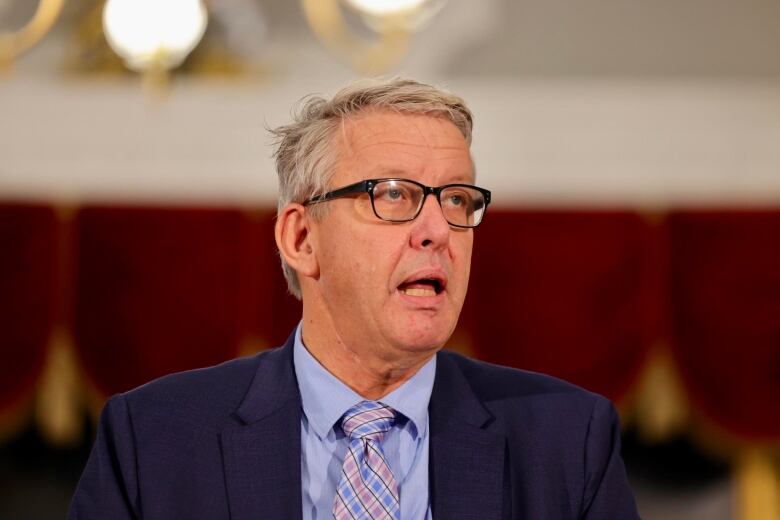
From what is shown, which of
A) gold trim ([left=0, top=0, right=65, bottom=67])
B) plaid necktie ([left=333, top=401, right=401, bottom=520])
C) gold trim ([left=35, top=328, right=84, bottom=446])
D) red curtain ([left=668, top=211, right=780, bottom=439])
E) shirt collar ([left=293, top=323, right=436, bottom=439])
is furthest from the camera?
gold trim ([left=35, top=328, right=84, bottom=446])

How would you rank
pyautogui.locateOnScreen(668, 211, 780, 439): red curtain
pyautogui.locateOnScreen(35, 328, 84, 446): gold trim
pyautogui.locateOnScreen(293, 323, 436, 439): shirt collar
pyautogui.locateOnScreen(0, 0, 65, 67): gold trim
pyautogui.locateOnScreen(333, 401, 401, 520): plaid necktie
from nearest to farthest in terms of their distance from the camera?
pyautogui.locateOnScreen(333, 401, 401, 520): plaid necktie, pyautogui.locateOnScreen(293, 323, 436, 439): shirt collar, pyautogui.locateOnScreen(0, 0, 65, 67): gold trim, pyautogui.locateOnScreen(668, 211, 780, 439): red curtain, pyautogui.locateOnScreen(35, 328, 84, 446): gold trim

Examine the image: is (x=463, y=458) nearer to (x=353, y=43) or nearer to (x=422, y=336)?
(x=422, y=336)

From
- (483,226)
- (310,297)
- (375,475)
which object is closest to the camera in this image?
(375,475)

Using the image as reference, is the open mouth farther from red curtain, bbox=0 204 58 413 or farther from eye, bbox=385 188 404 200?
red curtain, bbox=0 204 58 413

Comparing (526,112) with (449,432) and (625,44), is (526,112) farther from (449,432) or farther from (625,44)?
(449,432)

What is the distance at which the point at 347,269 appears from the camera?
168 centimetres

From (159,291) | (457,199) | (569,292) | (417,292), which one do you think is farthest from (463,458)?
(159,291)

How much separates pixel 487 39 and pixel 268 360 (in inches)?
110

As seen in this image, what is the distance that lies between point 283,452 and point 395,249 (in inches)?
13.2

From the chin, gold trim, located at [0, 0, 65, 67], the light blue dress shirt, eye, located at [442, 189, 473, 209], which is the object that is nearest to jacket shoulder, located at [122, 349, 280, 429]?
the light blue dress shirt

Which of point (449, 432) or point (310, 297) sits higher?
point (310, 297)

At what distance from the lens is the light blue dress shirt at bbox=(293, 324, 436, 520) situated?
1652mm

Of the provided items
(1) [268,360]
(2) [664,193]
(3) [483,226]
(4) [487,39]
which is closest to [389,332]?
(1) [268,360]

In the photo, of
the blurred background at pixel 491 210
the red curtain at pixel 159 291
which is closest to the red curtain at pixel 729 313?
the blurred background at pixel 491 210
